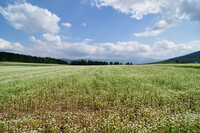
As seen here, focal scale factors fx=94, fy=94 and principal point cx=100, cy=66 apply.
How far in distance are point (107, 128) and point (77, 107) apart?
8.38 feet

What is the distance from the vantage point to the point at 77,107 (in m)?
5.88

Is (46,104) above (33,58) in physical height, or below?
below

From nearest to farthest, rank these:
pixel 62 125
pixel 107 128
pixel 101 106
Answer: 1. pixel 107 128
2. pixel 62 125
3. pixel 101 106

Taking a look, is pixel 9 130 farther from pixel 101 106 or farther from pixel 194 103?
pixel 194 103

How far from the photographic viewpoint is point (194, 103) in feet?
19.5

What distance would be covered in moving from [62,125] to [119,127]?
8.34 feet

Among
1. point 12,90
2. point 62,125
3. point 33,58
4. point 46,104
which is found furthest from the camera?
point 33,58

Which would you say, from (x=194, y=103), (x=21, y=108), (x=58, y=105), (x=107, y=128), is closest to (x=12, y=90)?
(x=21, y=108)

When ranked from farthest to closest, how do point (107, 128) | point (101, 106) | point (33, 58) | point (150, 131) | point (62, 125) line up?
point (33, 58)
point (101, 106)
point (62, 125)
point (107, 128)
point (150, 131)

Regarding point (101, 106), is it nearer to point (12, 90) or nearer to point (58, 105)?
point (58, 105)

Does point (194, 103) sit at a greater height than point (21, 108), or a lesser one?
greater

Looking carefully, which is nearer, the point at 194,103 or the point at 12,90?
the point at 194,103

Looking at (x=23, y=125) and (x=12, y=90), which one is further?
(x=12, y=90)

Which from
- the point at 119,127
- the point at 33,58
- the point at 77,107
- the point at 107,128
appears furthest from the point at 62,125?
the point at 33,58
